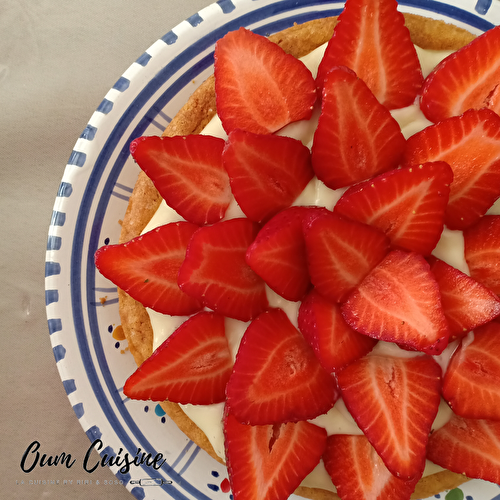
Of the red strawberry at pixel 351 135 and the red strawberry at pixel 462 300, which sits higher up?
the red strawberry at pixel 351 135

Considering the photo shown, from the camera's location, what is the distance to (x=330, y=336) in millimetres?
1307

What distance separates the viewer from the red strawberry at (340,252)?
1.25m

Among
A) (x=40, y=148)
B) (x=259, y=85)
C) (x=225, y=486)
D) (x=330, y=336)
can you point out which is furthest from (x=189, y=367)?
(x=40, y=148)

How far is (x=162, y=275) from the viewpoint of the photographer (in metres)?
1.53

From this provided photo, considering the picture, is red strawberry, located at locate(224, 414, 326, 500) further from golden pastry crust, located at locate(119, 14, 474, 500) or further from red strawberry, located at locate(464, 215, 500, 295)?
red strawberry, located at locate(464, 215, 500, 295)

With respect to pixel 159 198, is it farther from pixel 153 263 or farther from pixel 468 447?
pixel 468 447

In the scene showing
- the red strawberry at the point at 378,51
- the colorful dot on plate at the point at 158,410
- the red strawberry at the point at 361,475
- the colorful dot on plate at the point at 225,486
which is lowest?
the colorful dot on plate at the point at 225,486

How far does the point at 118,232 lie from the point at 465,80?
1.45m

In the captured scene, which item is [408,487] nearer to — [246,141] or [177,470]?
[177,470]

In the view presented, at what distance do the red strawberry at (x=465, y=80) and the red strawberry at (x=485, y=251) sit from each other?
0.37 m

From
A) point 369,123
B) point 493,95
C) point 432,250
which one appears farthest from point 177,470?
point 493,95

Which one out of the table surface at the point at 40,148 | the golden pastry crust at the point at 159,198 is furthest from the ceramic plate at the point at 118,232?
the table surface at the point at 40,148

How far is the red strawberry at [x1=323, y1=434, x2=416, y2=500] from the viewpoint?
1.47 meters

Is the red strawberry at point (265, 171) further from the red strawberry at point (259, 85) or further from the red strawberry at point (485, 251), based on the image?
the red strawberry at point (485, 251)
